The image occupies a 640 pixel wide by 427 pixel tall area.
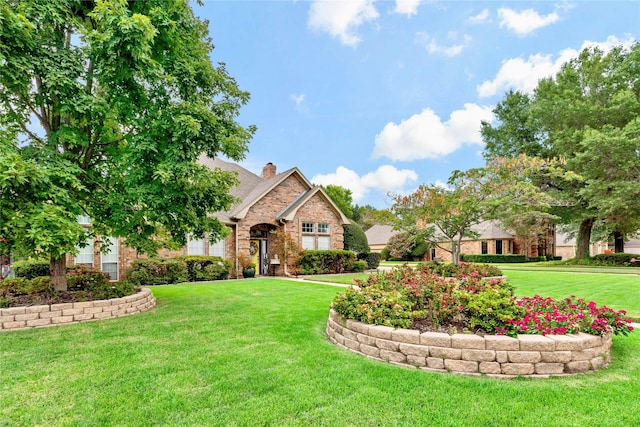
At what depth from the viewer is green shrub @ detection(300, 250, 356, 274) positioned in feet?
54.9

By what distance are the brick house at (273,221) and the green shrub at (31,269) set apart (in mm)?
4196

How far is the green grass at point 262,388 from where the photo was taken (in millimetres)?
2949

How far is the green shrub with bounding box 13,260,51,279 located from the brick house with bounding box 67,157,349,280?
13.8ft

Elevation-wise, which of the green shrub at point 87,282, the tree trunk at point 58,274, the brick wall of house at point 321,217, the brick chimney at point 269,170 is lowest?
the green shrub at point 87,282

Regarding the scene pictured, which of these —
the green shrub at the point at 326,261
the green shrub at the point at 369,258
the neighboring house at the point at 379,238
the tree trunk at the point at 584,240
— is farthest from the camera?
the neighboring house at the point at 379,238

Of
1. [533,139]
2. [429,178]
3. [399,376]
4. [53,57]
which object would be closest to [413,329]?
[399,376]

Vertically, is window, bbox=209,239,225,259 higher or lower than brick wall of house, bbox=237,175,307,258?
lower

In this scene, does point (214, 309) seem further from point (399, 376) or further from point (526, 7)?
point (526, 7)

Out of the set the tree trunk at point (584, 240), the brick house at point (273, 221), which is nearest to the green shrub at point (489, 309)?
the brick house at point (273, 221)

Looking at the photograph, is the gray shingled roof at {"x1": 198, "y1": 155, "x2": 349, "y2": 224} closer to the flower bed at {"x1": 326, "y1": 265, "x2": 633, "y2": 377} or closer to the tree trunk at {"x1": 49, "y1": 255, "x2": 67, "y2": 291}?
the tree trunk at {"x1": 49, "y1": 255, "x2": 67, "y2": 291}

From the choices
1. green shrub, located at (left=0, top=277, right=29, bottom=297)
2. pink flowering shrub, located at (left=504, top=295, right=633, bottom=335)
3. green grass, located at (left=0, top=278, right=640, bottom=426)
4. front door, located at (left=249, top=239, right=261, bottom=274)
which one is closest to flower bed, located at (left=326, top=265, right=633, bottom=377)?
pink flowering shrub, located at (left=504, top=295, right=633, bottom=335)

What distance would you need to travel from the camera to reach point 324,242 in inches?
725

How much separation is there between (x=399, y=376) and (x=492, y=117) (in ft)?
99.4

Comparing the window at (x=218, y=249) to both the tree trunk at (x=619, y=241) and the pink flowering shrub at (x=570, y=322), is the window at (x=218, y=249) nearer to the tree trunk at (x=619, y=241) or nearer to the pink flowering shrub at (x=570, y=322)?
the pink flowering shrub at (x=570, y=322)
